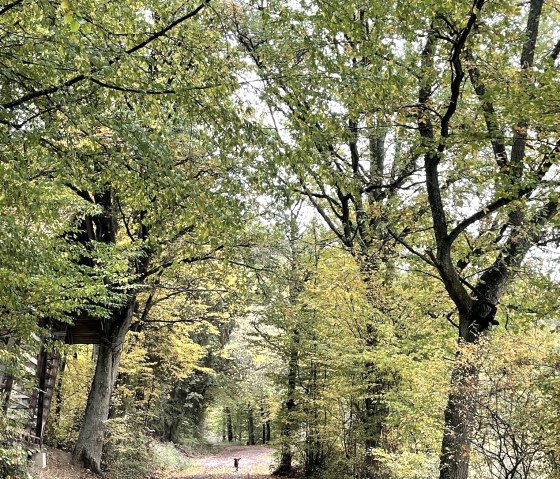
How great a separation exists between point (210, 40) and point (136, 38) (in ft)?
4.51

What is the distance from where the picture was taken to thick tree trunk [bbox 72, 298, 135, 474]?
12219mm

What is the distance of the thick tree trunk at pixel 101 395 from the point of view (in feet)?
40.1

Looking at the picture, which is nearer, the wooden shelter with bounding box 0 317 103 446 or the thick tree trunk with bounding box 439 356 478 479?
the thick tree trunk with bounding box 439 356 478 479

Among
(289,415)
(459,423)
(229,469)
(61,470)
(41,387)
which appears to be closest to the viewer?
(459,423)

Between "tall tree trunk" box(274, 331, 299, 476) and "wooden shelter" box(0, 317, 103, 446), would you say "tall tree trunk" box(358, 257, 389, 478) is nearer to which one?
"tall tree trunk" box(274, 331, 299, 476)

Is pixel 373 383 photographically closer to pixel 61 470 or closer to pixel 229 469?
pixel 61 470

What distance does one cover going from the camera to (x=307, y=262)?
48.2 ft

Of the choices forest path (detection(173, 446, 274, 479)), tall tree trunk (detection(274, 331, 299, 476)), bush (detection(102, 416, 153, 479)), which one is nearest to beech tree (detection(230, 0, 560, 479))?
tall tree trunk (detection(274, 331, 299, 476))

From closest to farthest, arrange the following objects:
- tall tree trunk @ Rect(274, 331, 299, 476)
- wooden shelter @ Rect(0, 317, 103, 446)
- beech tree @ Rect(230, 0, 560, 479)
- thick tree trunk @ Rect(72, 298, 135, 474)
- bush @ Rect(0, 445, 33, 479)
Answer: beech tree @ Rect(230, 0, 560, 479)
bush @ Rect(0, 445, 33, 479)
wooden shelter @ Rect(0, 317, 103, 446)
thick tree trunk @ Rect(72, 298, 135, 474)
tall tree trunk @ Rect(274, 331, 299, 476)

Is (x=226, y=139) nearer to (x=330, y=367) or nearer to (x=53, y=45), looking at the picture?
(x=53, y=45)

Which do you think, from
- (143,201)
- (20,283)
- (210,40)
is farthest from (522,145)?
(20,283)

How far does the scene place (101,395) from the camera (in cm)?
1266

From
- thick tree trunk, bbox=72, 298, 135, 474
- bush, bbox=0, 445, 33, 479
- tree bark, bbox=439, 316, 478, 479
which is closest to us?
bush, bbox=0, 445, 33, 479

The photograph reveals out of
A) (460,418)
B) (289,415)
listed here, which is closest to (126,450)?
(289,415)
